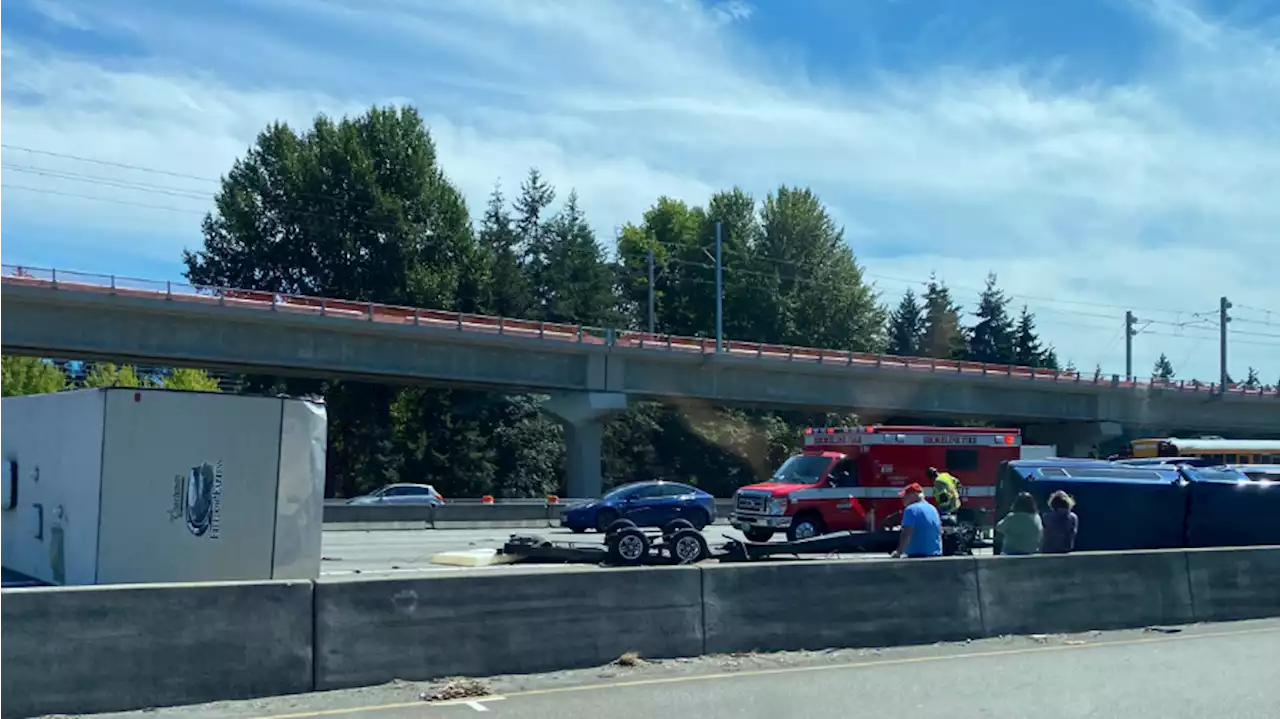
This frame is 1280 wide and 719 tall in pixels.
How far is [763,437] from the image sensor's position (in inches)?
2970

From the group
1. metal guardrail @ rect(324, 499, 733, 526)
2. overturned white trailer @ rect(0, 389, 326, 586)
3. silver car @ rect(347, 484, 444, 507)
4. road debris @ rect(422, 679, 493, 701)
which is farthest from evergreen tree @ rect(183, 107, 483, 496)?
road debris @ rect(422, 679, 493, 701)

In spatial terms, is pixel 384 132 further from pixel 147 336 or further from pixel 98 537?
pixel 98 537

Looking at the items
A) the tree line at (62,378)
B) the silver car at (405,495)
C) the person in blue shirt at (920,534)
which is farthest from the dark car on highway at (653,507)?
the tree line at (62,378)

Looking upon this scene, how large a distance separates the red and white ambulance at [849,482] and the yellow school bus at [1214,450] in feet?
36.2

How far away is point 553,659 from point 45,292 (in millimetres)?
33229

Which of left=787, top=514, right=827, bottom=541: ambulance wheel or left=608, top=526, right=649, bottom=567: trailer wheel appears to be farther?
left=787, top=514, right=827, bottom=541: ambulance wheel

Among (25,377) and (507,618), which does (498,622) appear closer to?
(507,618)

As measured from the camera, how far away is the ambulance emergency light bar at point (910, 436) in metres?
25.2

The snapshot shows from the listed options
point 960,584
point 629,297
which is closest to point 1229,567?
point 960,584

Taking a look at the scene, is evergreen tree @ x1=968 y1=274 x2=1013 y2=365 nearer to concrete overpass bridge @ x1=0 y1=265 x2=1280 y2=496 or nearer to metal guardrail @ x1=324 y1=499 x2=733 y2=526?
concrete overpass bridge @ x1=0 y1=265 x2=1280 y2=496

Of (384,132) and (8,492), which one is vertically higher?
(384,132)

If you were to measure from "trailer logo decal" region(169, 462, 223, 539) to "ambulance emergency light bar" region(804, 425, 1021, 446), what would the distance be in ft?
51.4

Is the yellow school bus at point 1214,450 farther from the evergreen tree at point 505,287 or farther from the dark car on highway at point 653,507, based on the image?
the evergreen tree at point 505,287

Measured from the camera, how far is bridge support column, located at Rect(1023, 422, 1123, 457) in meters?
62.8
